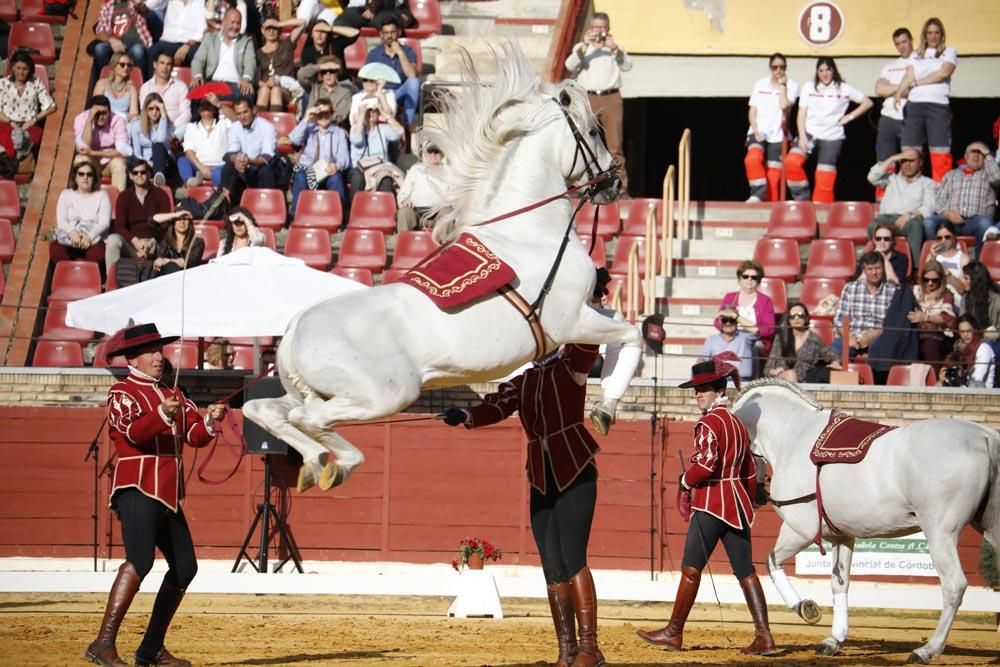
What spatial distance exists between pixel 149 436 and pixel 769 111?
1079cm

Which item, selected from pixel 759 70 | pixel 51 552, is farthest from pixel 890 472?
pixel 759 70

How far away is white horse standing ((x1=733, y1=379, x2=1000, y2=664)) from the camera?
32.2 feet

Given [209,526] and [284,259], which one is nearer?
[284,259]

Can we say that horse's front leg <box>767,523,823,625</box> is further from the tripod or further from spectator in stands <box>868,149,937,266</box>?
spectator in stands <box>868,149,937,266</box>

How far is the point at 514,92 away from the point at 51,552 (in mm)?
9372

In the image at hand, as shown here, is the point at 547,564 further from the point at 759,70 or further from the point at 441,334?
the point at 759,70

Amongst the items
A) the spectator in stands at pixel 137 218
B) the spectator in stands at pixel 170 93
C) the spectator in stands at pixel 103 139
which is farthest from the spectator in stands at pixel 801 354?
the spectator in stands at pixel 103 139

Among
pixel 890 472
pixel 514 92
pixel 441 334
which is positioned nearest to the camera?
pixel 441 334

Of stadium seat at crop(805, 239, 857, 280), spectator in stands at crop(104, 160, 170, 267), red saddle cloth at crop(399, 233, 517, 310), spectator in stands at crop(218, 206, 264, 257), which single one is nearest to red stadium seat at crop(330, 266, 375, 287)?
spectator in stands at crop(218, 206, 264, 257)

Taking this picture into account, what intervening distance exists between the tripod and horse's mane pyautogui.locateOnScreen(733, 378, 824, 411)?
4.84 m

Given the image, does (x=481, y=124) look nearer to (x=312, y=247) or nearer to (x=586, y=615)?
(x=586, y=615)

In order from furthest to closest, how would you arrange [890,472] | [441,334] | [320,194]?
[320,194]
[890,472]
[441,334]

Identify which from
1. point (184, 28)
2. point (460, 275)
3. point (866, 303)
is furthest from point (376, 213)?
point (460, 275)

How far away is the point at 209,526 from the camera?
1496cm
